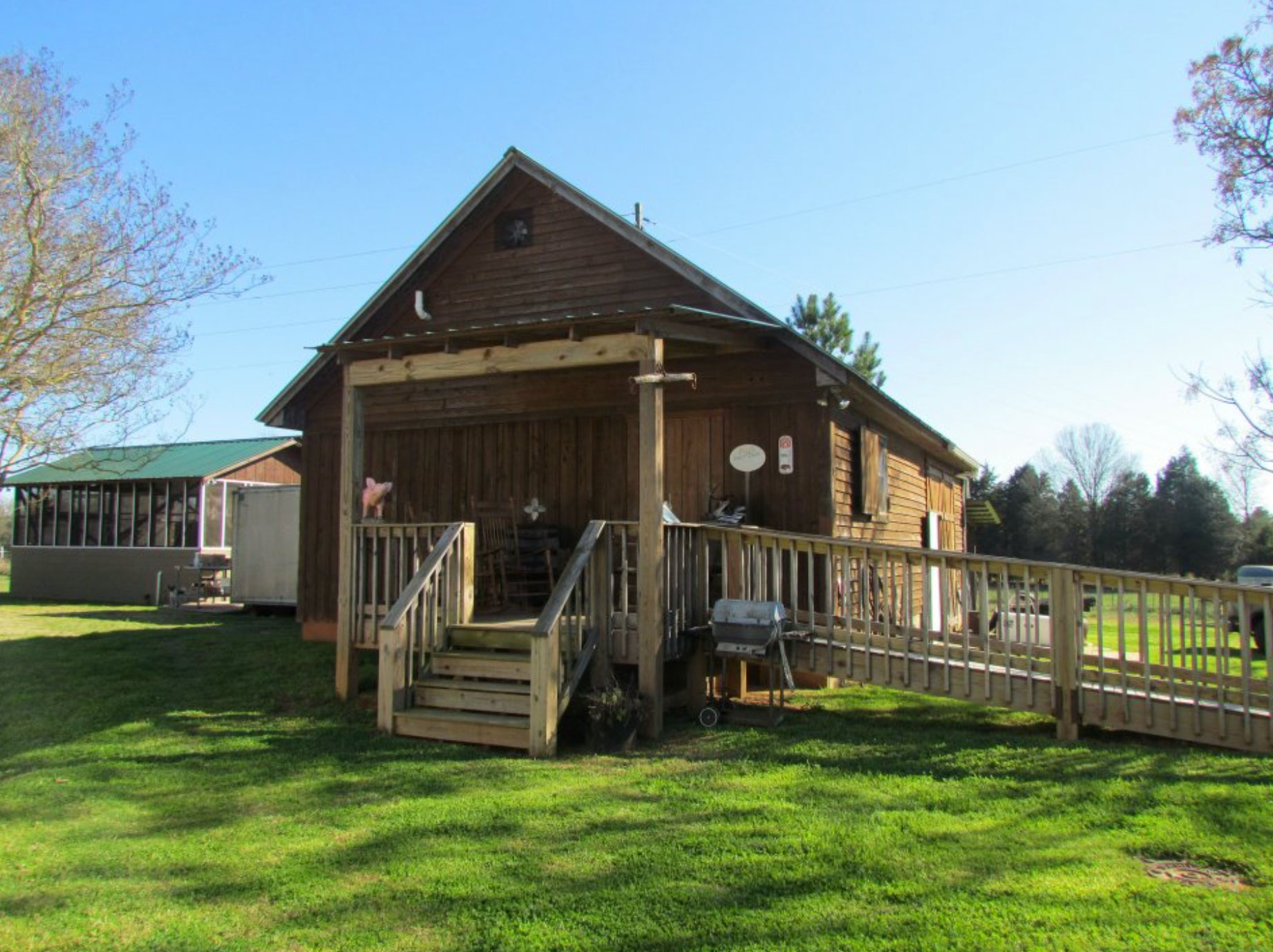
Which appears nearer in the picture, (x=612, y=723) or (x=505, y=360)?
(x=612, y=723)

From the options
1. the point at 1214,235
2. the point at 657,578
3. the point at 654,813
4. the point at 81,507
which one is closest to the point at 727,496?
the point at 657,578

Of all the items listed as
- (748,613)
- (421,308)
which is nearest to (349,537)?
(748,613)

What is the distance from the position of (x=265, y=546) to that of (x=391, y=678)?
36.6 feet

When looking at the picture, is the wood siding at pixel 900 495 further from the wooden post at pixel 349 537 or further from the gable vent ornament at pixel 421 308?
the gable vent ornament at pixel 421 308

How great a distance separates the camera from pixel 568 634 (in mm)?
7379

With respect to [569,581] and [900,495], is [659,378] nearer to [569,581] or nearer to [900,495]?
[569,581]

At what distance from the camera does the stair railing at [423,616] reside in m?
7.47

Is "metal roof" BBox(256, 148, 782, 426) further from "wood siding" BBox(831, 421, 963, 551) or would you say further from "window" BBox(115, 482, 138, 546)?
"window" BBox(115, 482, 138, 546)

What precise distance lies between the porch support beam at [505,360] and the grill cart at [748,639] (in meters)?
2.20

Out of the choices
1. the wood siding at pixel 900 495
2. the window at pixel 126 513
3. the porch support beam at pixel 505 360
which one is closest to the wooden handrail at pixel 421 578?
the porch support beam at pixel 505 360

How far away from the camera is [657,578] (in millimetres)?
7469

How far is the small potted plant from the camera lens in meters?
6.89

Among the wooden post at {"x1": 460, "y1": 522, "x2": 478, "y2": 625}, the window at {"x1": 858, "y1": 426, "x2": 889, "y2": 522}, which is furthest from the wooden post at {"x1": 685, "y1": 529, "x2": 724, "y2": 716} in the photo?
the window at {"x1": 858, "y1": 426, "x2": 889, "y2": 522}

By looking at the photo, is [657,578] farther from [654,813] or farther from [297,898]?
[297,898]
